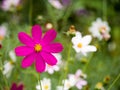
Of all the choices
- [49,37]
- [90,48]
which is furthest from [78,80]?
[49,37]

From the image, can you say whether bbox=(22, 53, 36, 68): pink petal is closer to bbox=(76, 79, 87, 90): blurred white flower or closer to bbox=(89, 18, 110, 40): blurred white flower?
bbox=(76, 79, 87, 90): blurred white flower

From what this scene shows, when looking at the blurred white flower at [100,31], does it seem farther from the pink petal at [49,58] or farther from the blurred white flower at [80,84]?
the pink petal at [49,58]

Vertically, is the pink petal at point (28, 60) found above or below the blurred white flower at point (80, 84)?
below

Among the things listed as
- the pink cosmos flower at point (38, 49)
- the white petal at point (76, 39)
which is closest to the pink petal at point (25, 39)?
the pink cosmos flower at point (38, 49)

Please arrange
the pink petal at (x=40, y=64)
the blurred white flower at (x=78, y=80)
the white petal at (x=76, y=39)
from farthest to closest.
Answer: the blurred white flower at (x=78, y=80) → the white petal at (x=76, y=39) → the pink petal at (x=40, y=64)

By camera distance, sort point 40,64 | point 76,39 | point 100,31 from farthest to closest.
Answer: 1. point 100,31
2. point 76,39
3. point 40,64

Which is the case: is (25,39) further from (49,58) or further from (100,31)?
(100,31)

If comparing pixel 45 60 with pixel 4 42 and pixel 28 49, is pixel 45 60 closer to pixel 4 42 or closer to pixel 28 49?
pixel 28 49
